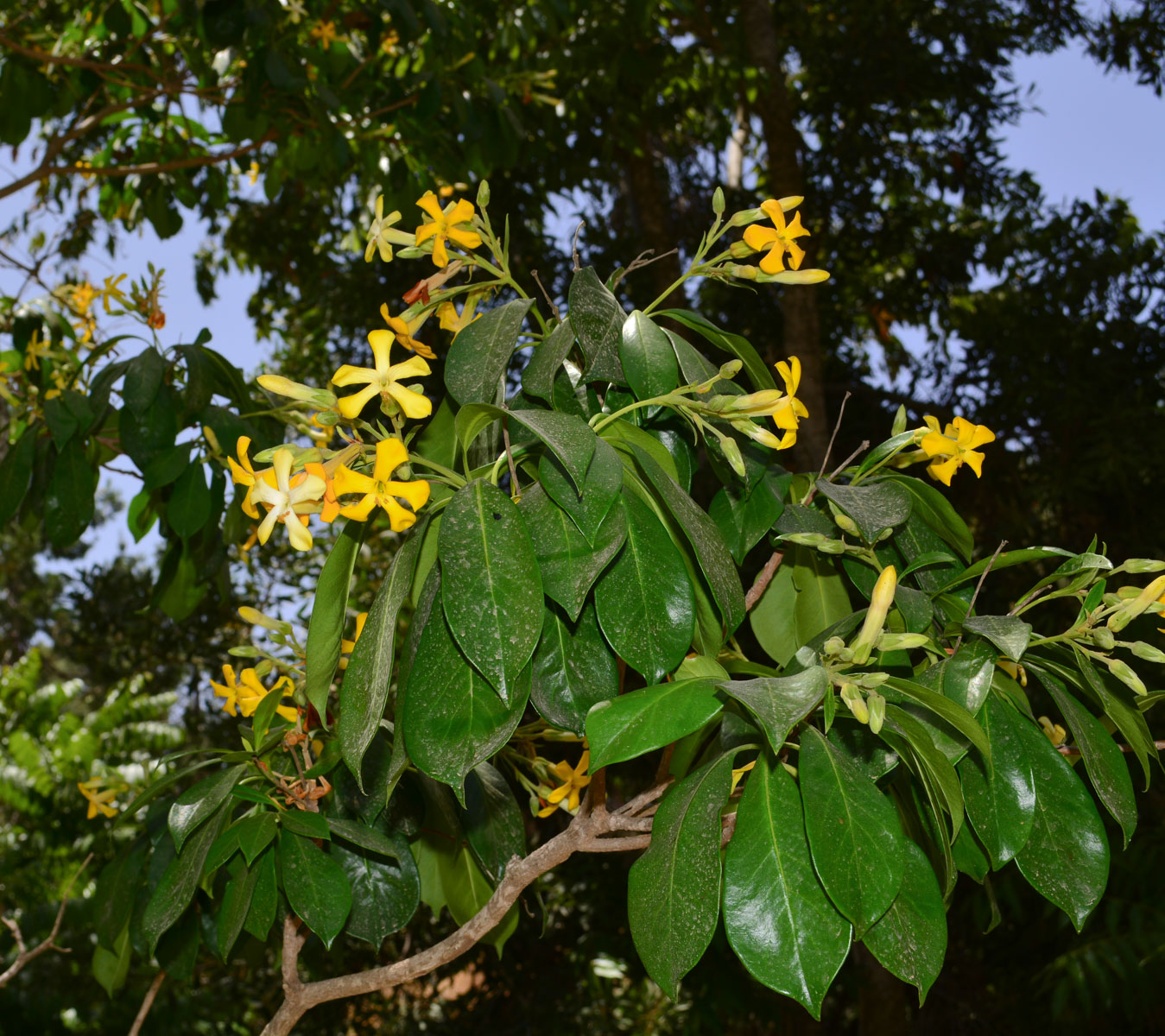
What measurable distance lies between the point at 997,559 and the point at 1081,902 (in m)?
0.23

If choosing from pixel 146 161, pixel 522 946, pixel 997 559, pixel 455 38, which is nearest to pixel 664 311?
pixel 997 559

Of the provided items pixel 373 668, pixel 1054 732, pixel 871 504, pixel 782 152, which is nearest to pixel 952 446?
pixel 871 504

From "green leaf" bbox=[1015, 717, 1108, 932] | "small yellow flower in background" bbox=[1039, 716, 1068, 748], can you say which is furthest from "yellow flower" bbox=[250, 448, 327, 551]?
"small yellow flower in background" bbox=[1039, 716, 1068, 748]

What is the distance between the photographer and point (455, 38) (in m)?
2.24

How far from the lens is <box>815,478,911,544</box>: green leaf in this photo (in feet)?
2.27

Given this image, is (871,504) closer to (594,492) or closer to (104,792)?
(594,492)

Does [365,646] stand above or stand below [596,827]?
above

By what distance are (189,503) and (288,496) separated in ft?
2.46

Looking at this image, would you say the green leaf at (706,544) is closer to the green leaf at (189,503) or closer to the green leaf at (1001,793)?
the green leaf at (1001,793)

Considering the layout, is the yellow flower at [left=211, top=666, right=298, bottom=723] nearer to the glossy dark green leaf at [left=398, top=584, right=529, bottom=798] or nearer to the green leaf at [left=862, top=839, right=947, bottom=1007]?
the glossy dark green leaf at [left=398, top=584, right=529, bottom=798]

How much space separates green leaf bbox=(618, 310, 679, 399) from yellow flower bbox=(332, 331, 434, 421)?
5.7 inches

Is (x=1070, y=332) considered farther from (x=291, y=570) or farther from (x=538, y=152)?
(x=291, y=570)

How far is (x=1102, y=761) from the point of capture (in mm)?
635

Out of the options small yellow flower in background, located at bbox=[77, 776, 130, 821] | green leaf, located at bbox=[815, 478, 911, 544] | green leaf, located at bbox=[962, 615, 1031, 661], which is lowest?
green leaf, located at bbox=[962, 615, 1031, 661]
